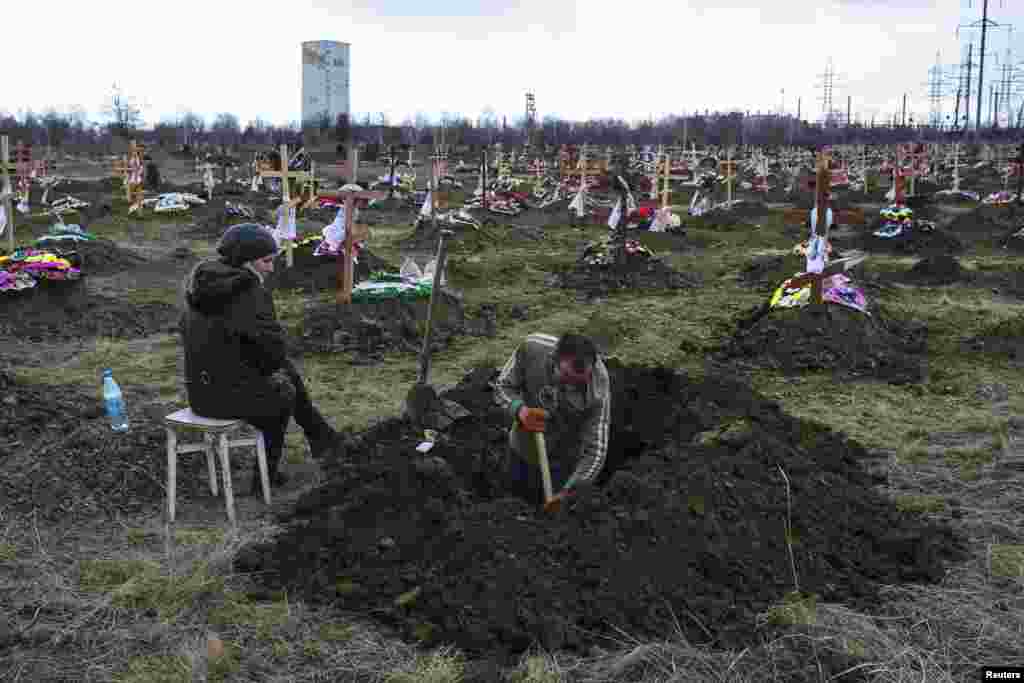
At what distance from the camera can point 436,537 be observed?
A: 4.20 metres

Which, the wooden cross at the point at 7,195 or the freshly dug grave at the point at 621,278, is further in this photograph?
the freshly dug grave at the point at 621,278

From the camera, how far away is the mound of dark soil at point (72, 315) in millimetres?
9719

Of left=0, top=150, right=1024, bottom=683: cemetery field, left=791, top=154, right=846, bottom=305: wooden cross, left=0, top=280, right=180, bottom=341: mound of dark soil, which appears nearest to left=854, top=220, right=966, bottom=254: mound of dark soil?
left=0, top=150, right=1024, bottom=683: cemetery field

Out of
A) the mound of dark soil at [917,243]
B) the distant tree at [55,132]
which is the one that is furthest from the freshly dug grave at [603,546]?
the distant tree at [55,132]

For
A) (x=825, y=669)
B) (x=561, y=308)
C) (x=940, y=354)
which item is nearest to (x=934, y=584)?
(x=825, y=669)

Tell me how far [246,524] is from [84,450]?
1.25 metres

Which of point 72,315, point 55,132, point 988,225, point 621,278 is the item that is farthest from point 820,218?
point 55,132

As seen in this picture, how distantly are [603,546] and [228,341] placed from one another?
6.99 feet

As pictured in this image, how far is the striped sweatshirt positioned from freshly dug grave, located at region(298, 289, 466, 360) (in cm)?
410

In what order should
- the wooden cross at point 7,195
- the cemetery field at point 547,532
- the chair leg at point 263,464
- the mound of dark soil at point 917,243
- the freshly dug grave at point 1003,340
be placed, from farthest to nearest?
1. the mound of dark soil at point 917,243
2. the wooden cross at point 7,195
3. the freshly dug grave at point 1003,340
4. the chair leg at point 263,464
5. the cemetery field at point 547,532

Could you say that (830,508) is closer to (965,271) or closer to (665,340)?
(665,340)

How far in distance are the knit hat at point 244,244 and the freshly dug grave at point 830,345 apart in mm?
5199

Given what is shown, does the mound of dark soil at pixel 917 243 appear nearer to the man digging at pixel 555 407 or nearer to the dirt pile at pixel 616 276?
the dirt pile at pixel 616 276

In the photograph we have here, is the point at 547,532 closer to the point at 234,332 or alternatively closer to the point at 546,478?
the point at 546,478
